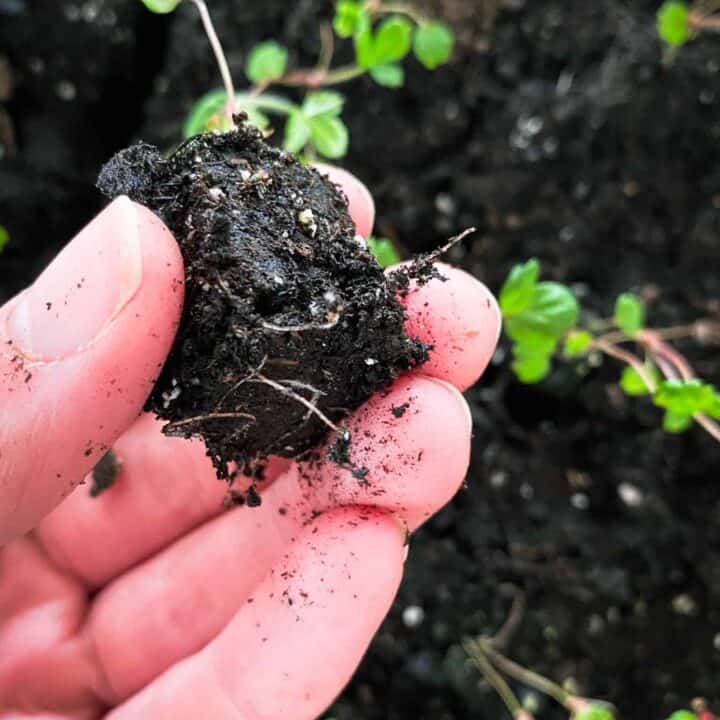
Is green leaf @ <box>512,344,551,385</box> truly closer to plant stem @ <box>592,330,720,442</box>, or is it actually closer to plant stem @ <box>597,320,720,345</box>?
plant stem @ <box>592,330,720,442</box>

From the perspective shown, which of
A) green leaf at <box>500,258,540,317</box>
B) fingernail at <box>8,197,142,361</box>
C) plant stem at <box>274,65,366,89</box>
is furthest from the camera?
plant stem at <box>274,65,366,89</box>

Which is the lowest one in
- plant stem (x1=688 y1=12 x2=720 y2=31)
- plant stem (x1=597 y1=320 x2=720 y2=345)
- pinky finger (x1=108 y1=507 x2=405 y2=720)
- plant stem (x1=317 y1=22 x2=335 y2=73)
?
plant stem (x1=597 y1=320 x2=720 y2=345)

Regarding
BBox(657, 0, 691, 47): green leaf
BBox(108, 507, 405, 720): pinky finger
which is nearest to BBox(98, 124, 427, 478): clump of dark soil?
BBox(108, 507, 405, 720): pinky finger

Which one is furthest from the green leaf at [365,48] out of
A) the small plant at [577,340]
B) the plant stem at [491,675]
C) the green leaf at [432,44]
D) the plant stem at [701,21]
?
the plant stem at [491,675]

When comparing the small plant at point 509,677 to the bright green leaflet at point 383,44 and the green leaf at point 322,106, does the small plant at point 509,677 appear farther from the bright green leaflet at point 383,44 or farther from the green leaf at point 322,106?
the bright green leaflet at point 383,44

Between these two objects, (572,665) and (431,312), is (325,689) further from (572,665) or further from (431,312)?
(572,665)

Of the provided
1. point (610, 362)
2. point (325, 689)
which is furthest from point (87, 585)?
point (610, 362)

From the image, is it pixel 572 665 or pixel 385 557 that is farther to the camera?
pixel 572 665
